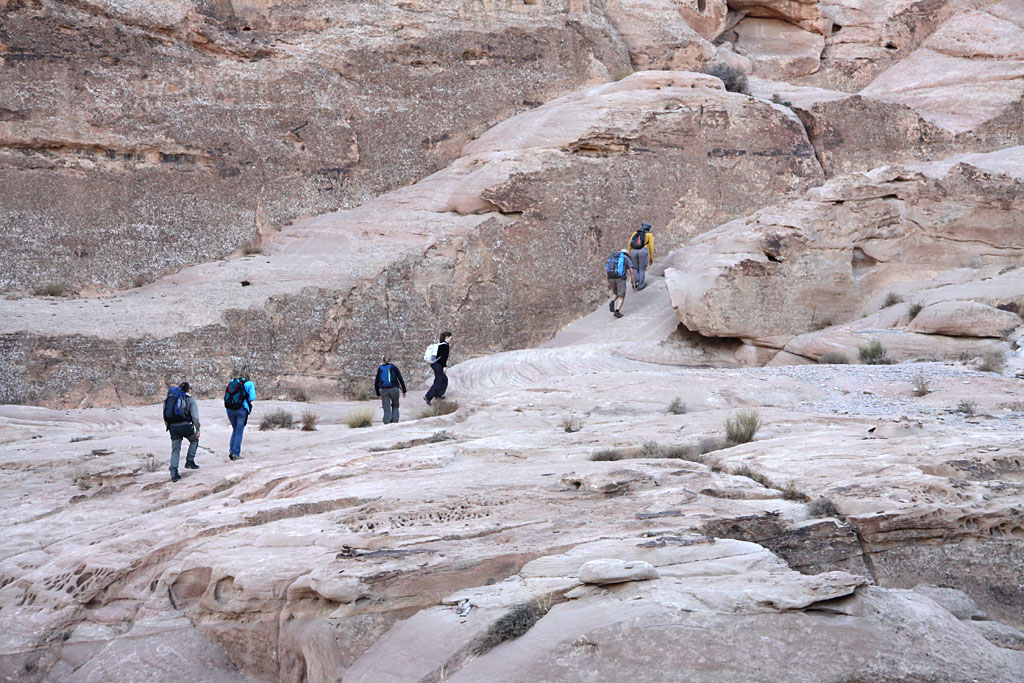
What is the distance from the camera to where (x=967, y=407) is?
36.7 ft

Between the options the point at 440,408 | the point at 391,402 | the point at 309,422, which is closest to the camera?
the point at 309,422

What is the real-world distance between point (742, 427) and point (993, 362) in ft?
19.7

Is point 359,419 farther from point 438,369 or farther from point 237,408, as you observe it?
point 237,408

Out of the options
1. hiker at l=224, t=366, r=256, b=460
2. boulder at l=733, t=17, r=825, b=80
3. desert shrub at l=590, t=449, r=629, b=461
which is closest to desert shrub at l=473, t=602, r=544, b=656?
desert shrub at l=590, t=449, r=629, b=461

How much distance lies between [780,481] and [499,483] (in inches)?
97.1

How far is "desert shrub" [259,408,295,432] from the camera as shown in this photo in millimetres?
14806

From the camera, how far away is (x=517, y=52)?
2575 centimetres

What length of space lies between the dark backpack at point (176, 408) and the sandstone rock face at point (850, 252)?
408 inches

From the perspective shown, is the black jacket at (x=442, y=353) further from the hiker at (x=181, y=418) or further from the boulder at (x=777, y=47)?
the boulder at (x=777, y=47)

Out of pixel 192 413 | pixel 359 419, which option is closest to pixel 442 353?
pixel 359 419

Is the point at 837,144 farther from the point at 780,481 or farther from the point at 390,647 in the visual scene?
the point at 390,647

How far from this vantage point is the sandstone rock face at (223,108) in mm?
20688

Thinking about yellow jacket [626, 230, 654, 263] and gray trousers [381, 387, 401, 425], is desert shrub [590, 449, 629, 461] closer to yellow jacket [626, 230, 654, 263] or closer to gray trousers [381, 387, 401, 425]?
gray trousers [381, 387, 401, 425]

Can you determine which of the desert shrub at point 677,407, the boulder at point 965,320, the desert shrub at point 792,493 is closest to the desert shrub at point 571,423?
the desert shrub at point 677,407
